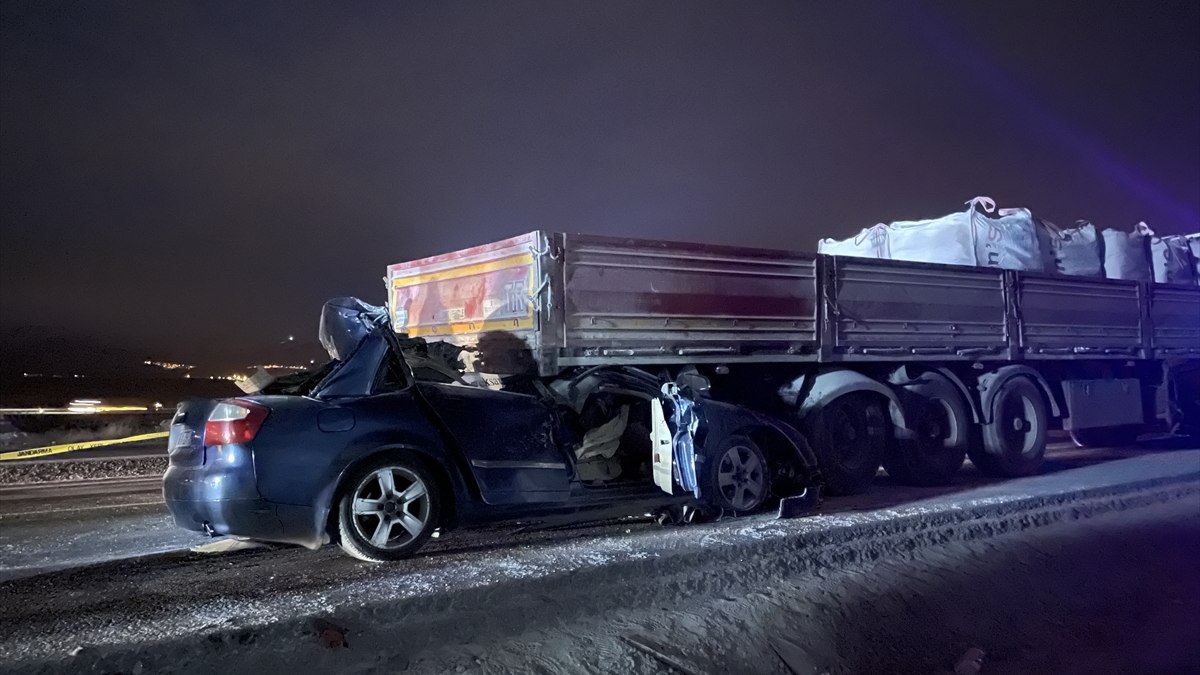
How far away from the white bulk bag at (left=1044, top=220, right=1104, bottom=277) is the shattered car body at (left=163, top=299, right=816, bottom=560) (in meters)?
6.84

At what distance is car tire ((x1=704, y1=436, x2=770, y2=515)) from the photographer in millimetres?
6852

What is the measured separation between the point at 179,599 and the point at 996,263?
10432 mm

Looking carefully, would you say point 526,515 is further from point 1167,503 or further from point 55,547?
point 1167,503

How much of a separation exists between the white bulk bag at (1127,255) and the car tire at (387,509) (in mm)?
11276

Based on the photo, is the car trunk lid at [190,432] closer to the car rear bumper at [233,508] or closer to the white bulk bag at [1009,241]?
the car rear bumper at [233,508]

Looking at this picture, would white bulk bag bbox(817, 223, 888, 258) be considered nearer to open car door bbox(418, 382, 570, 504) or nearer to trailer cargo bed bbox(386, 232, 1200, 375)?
trailer cargo bed bbox(386, 232, 1200, 375)

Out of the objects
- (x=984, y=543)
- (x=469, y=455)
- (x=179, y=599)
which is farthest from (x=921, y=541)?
(x=179, y=599)

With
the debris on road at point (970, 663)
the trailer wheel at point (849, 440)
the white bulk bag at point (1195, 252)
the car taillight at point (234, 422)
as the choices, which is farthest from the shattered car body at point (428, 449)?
the white bulk bag at point (1195, 252)

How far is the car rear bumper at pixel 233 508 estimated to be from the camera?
16.0 ft

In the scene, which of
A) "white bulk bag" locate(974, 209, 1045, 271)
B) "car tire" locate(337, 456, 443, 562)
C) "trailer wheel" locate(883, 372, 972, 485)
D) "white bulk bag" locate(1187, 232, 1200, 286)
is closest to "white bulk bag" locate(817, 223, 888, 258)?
"white bulk bag" locate(974, 209, 1045, 271)

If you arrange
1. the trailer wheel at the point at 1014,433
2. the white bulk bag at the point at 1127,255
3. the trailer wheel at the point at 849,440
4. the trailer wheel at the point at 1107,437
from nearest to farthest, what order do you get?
the trailer wheel at the point at 849,440 < the trailer wheel at the point at 1014,433 < the white bulk bag at the point at 1127,255 < the trailer wheel at the point at 1107,437

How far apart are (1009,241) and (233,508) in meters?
10.3

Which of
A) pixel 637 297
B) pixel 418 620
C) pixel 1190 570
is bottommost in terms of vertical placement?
pixel 1190 570

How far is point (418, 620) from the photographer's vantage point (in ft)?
14.2
